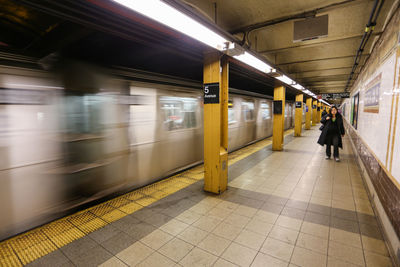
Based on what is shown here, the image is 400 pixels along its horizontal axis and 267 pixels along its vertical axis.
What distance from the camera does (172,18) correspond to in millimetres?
2088

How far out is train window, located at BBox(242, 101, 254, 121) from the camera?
26.3 ft

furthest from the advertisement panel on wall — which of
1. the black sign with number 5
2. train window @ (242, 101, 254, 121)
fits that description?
train window @ (242, 101, 254, 121)

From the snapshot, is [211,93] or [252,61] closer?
[211,93]

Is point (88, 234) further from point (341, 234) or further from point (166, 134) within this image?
point (341, 234)

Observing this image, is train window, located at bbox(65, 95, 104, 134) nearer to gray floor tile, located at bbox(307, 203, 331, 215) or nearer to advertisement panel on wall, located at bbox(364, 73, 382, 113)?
gray floor tile, located at bbox(307, 203, 331, 215)

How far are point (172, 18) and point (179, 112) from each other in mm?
2778

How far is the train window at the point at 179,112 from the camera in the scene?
4.39 meters

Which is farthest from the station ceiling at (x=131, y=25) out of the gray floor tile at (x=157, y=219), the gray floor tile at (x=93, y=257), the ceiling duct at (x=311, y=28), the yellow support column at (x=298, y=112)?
the yellow support column at (x=298, y=112)

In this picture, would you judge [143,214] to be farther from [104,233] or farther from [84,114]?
[84,114]

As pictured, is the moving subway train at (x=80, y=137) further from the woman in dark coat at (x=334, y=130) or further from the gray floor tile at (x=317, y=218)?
the woman in dark coat at (x=334, y=130)

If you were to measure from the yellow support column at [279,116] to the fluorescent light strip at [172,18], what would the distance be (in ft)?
17.7

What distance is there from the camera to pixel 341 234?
252 centimetres

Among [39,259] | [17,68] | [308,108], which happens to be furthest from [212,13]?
[308,108]

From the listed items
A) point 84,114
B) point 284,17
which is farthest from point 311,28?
point 84,114
